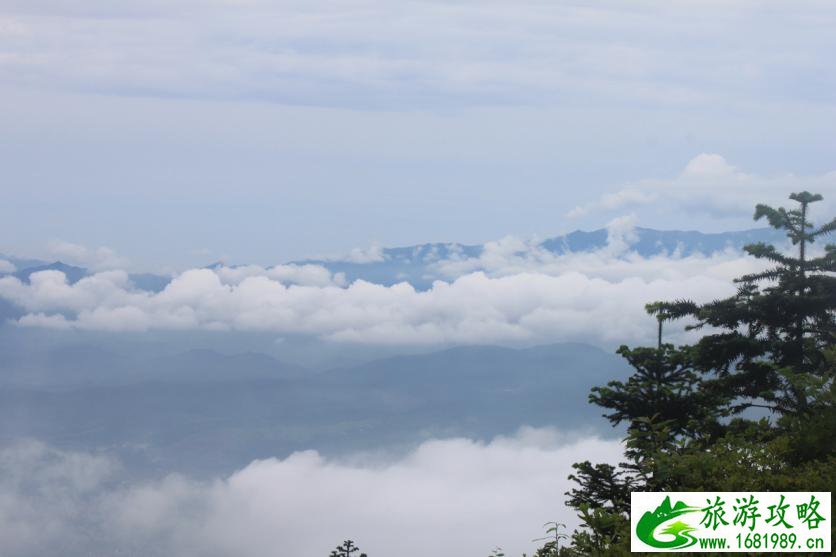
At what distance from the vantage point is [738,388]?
101 feet

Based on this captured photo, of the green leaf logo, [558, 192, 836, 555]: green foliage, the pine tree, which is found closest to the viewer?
the green leaf logo

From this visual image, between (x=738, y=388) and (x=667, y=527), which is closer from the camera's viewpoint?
(x=667, y=527)

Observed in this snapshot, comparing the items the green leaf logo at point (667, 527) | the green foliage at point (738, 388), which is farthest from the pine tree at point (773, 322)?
the green leaf logo at point (667, 527)

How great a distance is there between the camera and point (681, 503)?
14203 mm

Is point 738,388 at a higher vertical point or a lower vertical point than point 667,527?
higher

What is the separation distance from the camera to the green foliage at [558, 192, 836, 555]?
743 inches

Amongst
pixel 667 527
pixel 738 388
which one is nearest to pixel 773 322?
pixel 738 388

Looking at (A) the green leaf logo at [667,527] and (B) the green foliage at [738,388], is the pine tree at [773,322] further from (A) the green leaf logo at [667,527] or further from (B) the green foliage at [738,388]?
(A) the green leaf logo at [667,527]

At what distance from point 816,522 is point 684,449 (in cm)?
607

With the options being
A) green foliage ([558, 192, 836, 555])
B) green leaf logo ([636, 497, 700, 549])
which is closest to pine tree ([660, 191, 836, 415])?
green foliage ([558, 192, 836, 555])

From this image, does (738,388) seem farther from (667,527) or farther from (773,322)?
(667,527)

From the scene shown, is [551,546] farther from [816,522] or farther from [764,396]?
[764,396]

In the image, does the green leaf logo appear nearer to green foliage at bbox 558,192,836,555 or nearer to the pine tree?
green foliage at bbox 558,192,836,555

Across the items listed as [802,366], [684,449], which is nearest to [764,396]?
[802,366]
